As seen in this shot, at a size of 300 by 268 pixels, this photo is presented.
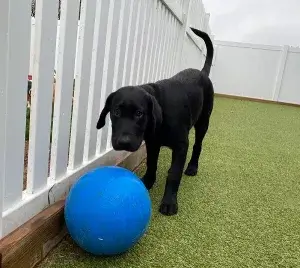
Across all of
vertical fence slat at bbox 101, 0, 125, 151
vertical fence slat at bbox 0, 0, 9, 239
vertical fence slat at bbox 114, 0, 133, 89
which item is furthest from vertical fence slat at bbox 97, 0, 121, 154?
vertical fence slat at bbox 0, 0, 9, 239

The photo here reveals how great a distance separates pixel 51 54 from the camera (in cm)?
130

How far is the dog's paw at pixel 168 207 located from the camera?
185cm

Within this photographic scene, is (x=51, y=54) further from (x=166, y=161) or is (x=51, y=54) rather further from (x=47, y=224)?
(x=166, y=161)

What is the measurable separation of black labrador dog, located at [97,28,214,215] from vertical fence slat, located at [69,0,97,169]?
108 millimetres

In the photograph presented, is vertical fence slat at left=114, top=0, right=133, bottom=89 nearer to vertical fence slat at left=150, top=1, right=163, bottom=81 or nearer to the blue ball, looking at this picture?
vertical fence slat at left=150, top=1, right=163, bottom=81

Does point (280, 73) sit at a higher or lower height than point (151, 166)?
higher

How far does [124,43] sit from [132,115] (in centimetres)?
71

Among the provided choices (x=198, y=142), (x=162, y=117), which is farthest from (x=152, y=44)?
(x=162, y=117)

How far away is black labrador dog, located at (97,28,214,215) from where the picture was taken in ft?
5.40

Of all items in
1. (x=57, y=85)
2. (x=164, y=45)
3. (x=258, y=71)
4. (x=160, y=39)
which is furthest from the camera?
(x=258, y=71)

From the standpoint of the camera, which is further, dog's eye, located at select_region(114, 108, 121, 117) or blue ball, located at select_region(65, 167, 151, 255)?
dog's eye, located at select_region(114, 108, 121, 117)

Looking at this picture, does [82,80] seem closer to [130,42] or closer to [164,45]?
[130,42]

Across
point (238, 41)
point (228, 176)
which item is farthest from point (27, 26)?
point (238, 41)

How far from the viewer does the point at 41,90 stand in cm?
129
